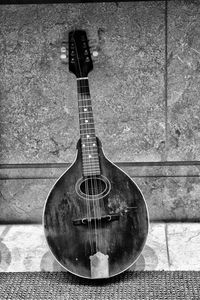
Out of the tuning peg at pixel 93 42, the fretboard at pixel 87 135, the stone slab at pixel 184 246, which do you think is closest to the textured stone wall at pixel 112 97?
the stone slab at pixel 184 246

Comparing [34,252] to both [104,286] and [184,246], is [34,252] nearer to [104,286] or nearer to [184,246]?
[104,286]

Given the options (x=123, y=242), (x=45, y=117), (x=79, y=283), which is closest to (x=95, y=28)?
(x=45, y=117)

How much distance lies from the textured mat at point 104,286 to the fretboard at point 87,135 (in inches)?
24.0

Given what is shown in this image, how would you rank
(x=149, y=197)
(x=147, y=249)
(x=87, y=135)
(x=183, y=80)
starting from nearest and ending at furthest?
(x=87, y=135) → (x=147, y=249) → (x=183, y=80) → (x=149, y=197)

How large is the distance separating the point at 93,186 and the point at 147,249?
1.97ft

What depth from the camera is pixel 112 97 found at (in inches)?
134

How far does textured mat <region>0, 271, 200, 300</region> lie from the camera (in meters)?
2.70

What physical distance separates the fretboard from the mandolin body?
0.11 ft

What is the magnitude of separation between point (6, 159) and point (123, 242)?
111 centimetres

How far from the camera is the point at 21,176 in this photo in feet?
11.6

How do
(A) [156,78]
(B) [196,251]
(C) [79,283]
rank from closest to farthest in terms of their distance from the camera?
1. (C) [79,283]
2. (B) [196,251]
3. (A) [156,78]

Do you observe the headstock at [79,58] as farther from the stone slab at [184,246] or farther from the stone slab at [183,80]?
the stone slab at [184,246]

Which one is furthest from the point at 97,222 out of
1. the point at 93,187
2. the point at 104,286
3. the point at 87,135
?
the point at 87,135

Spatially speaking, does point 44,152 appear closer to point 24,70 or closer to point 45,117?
point 45,117
